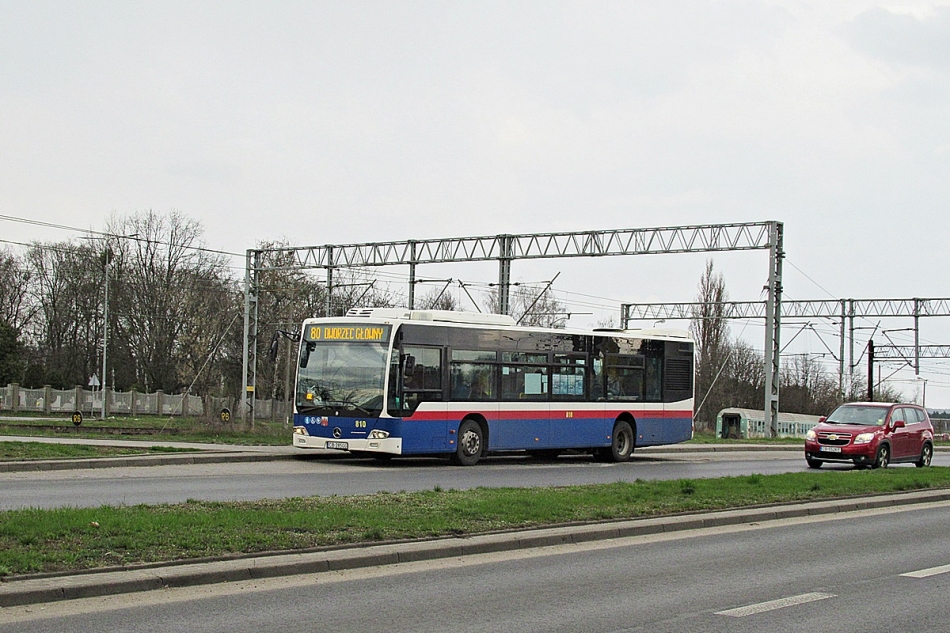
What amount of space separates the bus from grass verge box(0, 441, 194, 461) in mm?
Answer: 3244

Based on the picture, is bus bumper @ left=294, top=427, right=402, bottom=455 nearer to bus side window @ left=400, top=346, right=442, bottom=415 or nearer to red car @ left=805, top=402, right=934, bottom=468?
bus side window @ left=400, top=346, right=442, bottom=415

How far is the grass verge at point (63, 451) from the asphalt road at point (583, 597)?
505 inches

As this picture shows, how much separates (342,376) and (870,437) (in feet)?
41.1

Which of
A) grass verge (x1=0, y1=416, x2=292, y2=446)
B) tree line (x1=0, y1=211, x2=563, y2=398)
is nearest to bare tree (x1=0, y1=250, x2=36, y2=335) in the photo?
tree line (x1=0, y1=211, x2=563, y2=398)

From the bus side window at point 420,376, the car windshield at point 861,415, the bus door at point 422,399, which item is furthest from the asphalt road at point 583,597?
the car windshield at point 861,415

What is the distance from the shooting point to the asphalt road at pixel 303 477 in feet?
49.2

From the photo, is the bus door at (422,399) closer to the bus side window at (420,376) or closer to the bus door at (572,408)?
the bus side window at (420,376)

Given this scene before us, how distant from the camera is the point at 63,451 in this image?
71.8 feet

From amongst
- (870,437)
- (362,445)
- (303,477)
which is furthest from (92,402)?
(870,437)

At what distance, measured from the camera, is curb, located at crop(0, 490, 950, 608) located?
8.05m

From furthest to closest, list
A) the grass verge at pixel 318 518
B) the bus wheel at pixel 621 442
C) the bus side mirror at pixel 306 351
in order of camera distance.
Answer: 1. the bus wheel at pixel 621 442
2. the bus side mirror at pixel 306 351
3. the grass verge at pixel 318 518

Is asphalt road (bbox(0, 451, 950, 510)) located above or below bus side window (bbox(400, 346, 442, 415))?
below

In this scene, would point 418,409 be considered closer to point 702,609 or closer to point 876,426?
point 876,426

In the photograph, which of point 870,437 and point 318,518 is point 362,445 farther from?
point 870,437
